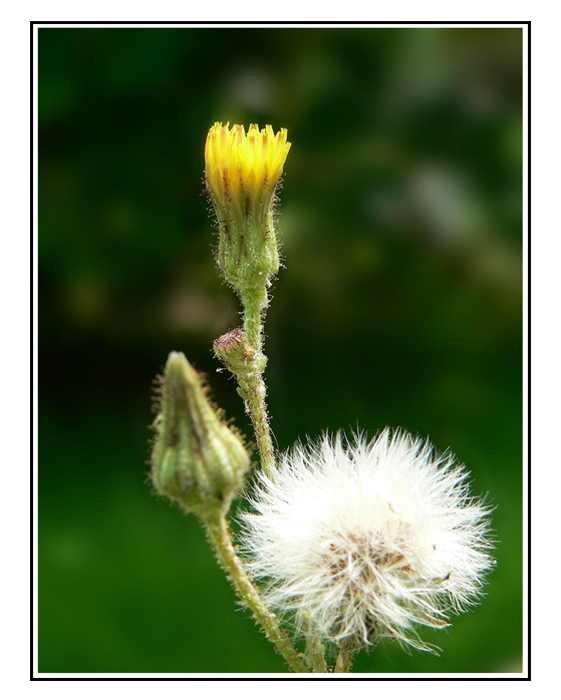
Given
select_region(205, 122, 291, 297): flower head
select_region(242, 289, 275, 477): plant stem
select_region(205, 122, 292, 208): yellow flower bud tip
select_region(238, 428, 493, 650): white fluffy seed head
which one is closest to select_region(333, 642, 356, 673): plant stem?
select_region(238, 428, 493, 650): white fluffy seed head

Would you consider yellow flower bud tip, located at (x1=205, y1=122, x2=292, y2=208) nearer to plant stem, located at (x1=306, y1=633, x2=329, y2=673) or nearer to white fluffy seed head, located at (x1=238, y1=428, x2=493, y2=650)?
white fluffy seed head, located at (x1=238, y1=428, x2=493, y2=650)

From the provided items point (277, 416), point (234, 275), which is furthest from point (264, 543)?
point (277, 416)

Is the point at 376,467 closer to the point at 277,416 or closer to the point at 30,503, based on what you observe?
the point at 30,503

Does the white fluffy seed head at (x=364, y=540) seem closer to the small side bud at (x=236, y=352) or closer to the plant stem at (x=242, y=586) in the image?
the plant stem at (x=242, y=586)

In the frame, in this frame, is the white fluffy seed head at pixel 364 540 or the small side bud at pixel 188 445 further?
the white fluffy seed head at pixel 364 540

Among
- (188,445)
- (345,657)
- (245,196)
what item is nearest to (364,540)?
(345,657)

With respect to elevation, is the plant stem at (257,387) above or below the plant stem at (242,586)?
above

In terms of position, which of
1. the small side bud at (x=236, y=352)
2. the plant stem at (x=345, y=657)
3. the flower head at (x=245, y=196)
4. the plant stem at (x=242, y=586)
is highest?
the flower head at (x=245, y=196)

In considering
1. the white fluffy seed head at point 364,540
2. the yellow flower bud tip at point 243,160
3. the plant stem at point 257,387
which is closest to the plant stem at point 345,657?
the white fluffy seed head at point 364,540
